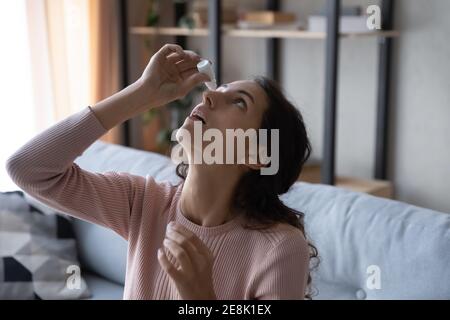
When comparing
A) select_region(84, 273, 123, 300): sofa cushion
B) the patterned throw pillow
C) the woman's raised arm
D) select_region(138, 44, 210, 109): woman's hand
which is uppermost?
select_region(138, 44, 210, 109): woman's hand

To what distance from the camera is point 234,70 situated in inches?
117

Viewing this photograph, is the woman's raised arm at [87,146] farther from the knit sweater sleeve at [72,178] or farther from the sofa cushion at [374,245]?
the sofa cushion at [374,245]

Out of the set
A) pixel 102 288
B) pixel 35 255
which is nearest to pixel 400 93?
pixel 102 288

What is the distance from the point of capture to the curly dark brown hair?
1055mm

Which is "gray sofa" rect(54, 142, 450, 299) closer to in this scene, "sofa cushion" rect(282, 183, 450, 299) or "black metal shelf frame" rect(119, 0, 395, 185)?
"sofa cushion" rect(282, 183, 450, 299)

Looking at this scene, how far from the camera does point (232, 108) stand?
40.3 inches

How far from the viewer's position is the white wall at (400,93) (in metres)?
2.37

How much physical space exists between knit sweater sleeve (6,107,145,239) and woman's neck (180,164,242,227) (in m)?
0.10

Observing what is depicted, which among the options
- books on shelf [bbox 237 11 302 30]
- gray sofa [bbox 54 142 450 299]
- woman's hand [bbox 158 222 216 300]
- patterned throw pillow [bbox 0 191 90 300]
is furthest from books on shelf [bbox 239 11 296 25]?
woman's hand [bbox 158 222 216 300]

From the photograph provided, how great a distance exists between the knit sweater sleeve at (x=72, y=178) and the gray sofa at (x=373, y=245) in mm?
588

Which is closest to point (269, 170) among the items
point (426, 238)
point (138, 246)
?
point (138, 246)

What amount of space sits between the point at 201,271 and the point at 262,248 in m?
0.18
